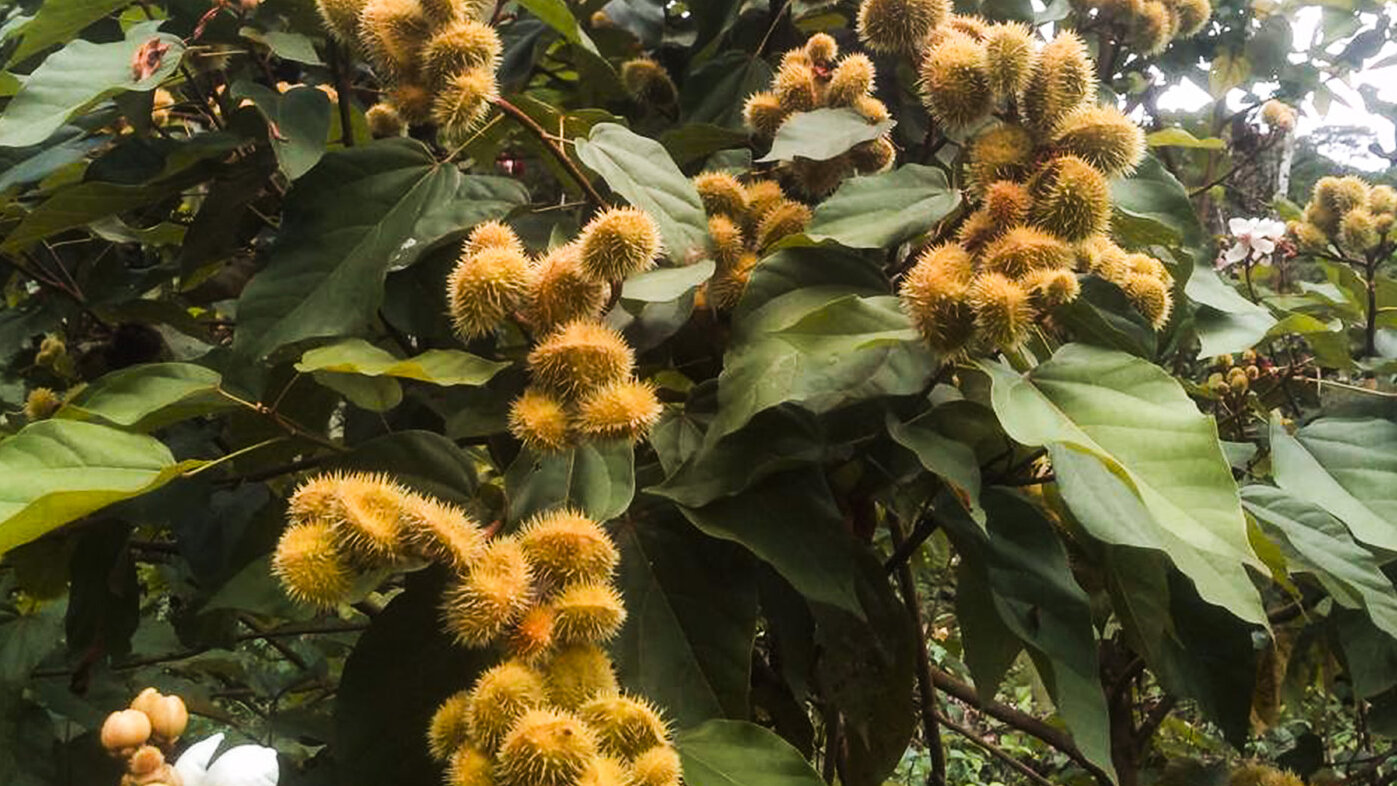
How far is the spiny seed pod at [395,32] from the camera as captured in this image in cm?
85

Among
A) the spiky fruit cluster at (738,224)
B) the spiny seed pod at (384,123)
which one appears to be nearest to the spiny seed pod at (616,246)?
the spiky fruit cluster at (738,224)

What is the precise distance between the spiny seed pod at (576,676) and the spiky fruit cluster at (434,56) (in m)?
0.40

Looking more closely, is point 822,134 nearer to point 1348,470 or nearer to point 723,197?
point 723,197

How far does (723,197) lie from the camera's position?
3.19ft

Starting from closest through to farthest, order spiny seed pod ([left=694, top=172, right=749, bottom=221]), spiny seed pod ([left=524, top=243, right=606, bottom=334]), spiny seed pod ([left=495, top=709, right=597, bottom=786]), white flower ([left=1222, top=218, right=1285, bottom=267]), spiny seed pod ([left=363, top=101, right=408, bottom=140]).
A: spiny seed pod ([left=495, top=709, right=597, bottom=786])
spiny seed pod ([left=524, top=243, right=606, bottom=334])
spiny seed pod ([left=694, top=172, right=749, bottom=221])
spiny seed pod ([left=363, top=101, right=408, bottom=140])
white flower ([left=1222, top=218, right=1285, bottom=267])

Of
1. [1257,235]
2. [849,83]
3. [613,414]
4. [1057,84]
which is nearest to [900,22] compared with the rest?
[849,83]

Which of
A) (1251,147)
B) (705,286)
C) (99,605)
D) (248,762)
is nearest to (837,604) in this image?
(705,286)

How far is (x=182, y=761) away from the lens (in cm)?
63

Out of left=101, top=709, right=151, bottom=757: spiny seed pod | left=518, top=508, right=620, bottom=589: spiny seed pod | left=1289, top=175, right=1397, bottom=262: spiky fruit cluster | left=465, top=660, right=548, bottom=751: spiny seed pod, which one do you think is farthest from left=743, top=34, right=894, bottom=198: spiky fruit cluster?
left=1289, top=175, right=1397, bottom=262: spiky fruit cluster

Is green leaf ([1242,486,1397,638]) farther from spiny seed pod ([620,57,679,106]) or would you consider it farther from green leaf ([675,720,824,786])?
spiny seed pod ([620,57,679,106])

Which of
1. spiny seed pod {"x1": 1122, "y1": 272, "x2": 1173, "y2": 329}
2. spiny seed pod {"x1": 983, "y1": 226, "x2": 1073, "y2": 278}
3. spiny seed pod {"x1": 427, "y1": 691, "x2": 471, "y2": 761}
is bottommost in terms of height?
spiny seed pod {"x1": 427, "y1": 691, "x2": 471, "y2": 761}

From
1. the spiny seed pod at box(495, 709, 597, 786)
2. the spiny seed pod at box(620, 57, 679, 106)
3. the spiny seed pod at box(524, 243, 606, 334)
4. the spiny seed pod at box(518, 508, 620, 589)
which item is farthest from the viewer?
the spiny seed pod at box(620, 57, 679, 106)

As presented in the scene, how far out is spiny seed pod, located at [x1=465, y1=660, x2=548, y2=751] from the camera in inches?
23.4

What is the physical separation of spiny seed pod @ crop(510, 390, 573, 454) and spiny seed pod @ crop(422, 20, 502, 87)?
0.28 metres
